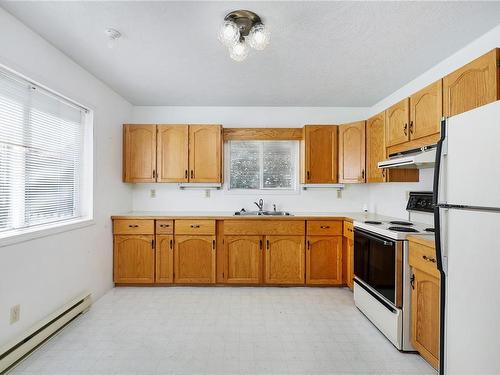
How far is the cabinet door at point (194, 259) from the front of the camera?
3.20 metres

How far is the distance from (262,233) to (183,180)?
1249 mm

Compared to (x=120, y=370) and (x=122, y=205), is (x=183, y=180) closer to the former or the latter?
(x=122, y=205)

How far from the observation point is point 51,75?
86.7 inches

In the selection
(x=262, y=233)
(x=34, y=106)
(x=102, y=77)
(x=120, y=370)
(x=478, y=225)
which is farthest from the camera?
(x=262, y=233)

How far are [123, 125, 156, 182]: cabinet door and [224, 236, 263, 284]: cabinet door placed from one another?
53.8 inches

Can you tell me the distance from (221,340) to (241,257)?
3.79ft

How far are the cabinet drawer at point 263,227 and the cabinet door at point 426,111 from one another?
1.55 m

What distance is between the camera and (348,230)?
3051 mm

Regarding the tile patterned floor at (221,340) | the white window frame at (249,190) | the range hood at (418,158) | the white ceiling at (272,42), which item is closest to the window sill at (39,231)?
the tile patterned floor at (221,340)

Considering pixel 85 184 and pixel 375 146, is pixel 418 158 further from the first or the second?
pixel 85 184

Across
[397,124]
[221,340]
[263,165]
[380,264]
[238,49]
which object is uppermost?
[238,49]

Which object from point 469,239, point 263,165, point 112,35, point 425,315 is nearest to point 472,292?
point 469,239

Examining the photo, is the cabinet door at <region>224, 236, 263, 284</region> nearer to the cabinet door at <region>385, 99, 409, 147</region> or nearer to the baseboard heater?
the baseboard heater

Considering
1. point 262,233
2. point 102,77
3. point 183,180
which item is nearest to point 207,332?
point 262,233
